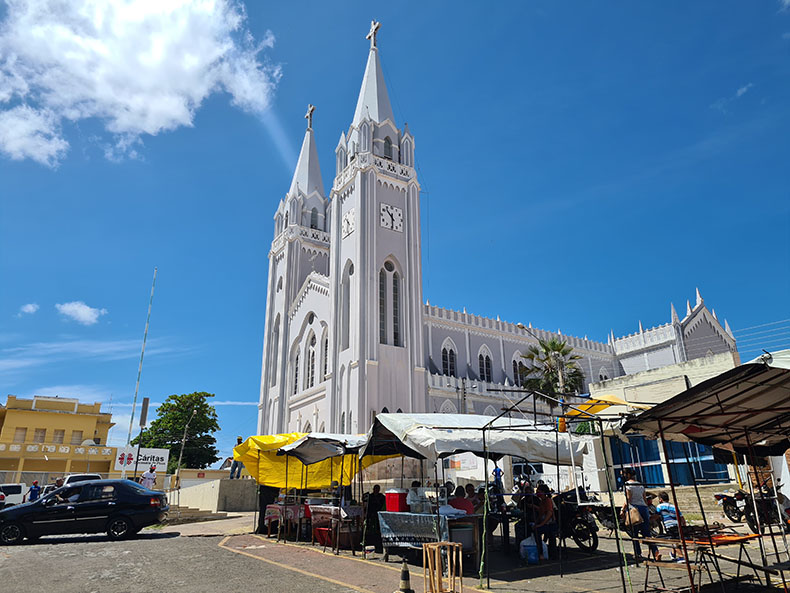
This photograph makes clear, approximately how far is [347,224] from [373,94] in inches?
381

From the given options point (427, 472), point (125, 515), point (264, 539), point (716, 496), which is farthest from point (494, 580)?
point (427, 472)

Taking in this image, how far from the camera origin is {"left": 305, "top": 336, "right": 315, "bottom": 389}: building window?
37.7m

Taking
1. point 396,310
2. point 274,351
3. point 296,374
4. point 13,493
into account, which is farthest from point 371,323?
point 13,493

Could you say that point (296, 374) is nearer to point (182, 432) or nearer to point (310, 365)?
point (310, 365)

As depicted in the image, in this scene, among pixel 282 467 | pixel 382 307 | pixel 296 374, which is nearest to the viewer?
pixel 282 467

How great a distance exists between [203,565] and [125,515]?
→ 582 cm

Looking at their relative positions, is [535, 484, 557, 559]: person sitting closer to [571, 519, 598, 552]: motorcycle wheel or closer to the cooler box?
[571, 519, 598, 552]: motorcycle wheel

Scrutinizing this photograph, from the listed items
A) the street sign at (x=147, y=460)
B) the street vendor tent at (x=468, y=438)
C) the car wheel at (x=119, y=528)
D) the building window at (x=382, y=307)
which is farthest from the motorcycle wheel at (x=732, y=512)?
the street sign at (x=147, y=460)

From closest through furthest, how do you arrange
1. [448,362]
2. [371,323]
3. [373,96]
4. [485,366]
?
[371,323] < [373,96] < [448,362] < [485,366]

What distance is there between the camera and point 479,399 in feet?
122

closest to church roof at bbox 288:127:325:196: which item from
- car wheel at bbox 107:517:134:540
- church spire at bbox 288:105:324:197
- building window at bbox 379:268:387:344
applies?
church spire at bbox 288:105:324:197

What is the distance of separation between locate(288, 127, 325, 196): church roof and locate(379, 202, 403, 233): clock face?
39.1 ft

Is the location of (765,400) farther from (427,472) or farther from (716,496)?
(427,472)

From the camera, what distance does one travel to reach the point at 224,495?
75.8 ft
